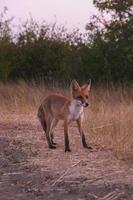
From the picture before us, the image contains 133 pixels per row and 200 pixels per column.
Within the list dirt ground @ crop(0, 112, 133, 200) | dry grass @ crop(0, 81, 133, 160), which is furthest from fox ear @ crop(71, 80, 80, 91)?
dry grass @ crop(0, 81, 133, 160)

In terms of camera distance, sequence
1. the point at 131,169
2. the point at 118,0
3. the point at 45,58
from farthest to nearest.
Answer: the point at 45,58 < the point at 118,0 < the point at 131,169

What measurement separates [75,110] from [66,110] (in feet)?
0.62

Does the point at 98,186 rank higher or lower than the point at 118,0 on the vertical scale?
lower

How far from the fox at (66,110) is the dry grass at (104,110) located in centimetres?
70


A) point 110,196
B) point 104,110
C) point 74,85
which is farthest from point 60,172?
point 104,110

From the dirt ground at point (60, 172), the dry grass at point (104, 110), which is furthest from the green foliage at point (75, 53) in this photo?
the dirt ground at point (60, 172)

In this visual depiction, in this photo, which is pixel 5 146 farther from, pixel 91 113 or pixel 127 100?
pixel 127 100

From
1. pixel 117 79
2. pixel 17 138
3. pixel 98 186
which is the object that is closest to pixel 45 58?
pixel 117 79

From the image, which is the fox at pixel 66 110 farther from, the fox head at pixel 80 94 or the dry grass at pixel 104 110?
the dry grass at pixel 104 110

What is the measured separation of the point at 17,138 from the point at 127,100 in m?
5.96

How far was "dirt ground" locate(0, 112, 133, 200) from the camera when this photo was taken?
7895 millimetres

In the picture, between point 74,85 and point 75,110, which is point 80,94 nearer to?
point 74,85

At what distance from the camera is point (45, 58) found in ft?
93.9

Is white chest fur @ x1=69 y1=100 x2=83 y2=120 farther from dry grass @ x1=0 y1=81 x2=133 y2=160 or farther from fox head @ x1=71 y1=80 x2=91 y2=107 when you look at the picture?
dry grass @ x1=0 y1=81 x2=133 y2=160
